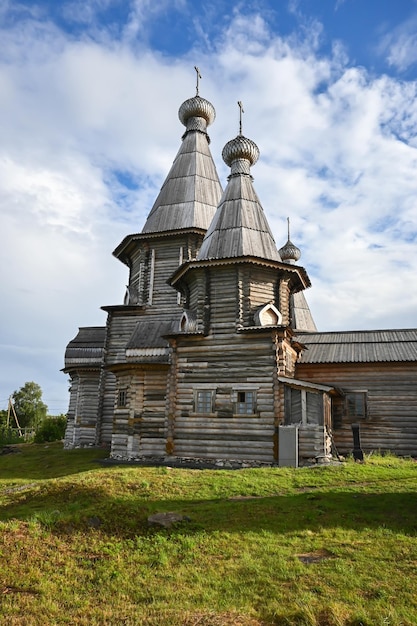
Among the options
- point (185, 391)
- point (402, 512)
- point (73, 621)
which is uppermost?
point (185, 391)

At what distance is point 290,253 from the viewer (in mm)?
36125

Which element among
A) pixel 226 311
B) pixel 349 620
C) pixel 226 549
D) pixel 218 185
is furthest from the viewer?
pixel 218 185

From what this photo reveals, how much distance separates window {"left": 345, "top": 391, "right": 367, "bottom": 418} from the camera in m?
20.3

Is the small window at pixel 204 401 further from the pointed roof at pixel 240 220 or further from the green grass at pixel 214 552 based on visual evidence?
the pointed roof at pixel 240 220

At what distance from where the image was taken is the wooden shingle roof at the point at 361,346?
67.3 ft

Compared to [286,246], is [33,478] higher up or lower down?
lower down

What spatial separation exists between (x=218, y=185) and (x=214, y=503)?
20.9 meters

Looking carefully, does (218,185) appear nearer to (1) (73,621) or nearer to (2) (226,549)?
(2) (226,549)

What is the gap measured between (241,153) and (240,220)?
166 inches

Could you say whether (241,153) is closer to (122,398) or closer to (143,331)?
(143,331)

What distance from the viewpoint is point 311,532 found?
30.0 feet

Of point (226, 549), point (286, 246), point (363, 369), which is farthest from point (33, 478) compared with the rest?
point (286, 246)

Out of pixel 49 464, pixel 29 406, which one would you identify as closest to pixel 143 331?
pixel 49 464

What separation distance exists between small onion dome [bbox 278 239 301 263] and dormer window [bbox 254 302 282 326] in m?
17.4
